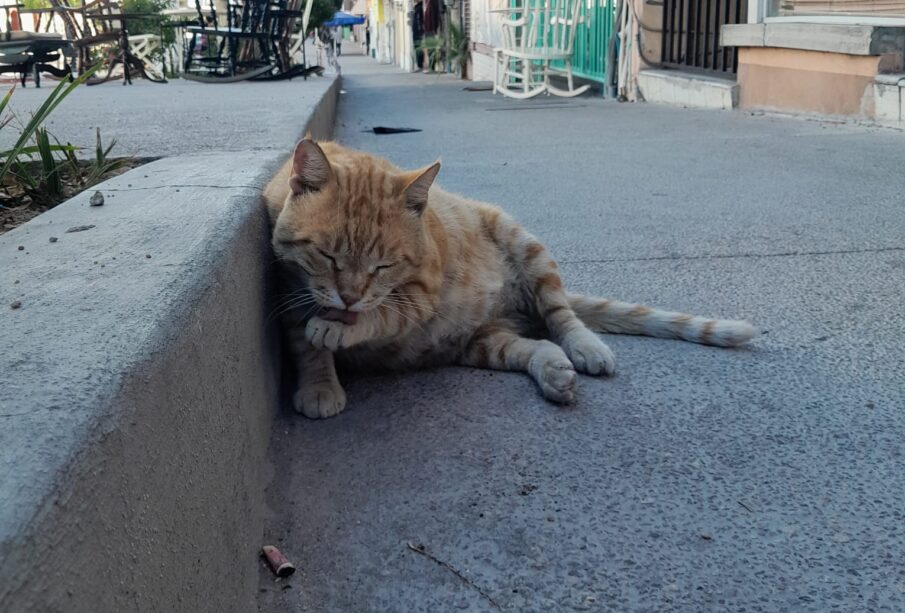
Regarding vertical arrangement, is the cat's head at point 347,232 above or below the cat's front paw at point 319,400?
above

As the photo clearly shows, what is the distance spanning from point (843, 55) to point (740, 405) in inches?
268

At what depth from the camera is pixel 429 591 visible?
1740 millimetres

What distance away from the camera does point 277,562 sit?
1816mm

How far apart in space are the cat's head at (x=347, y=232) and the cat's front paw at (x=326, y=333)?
5cm

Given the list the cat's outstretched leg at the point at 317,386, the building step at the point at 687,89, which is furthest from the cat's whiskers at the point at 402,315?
the building step at the point at 687,89

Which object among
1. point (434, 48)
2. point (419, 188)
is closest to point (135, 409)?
point (419, 188)

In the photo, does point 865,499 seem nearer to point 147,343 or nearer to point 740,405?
point 740,405

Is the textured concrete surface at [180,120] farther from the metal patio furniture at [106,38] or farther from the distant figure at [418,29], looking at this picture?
the distant figure at [418,29]

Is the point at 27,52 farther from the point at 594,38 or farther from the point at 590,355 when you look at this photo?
the point at 590,355

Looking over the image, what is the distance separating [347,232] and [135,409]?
1.32 meters

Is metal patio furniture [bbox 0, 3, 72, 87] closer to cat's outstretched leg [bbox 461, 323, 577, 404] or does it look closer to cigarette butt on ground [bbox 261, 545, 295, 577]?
cat's outstretched leg [bbox 461, 323, 577, 404]

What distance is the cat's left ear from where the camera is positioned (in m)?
2.56

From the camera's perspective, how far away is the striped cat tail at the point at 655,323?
2.96 meters

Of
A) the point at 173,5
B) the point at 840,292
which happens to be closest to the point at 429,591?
the point at 840,292
